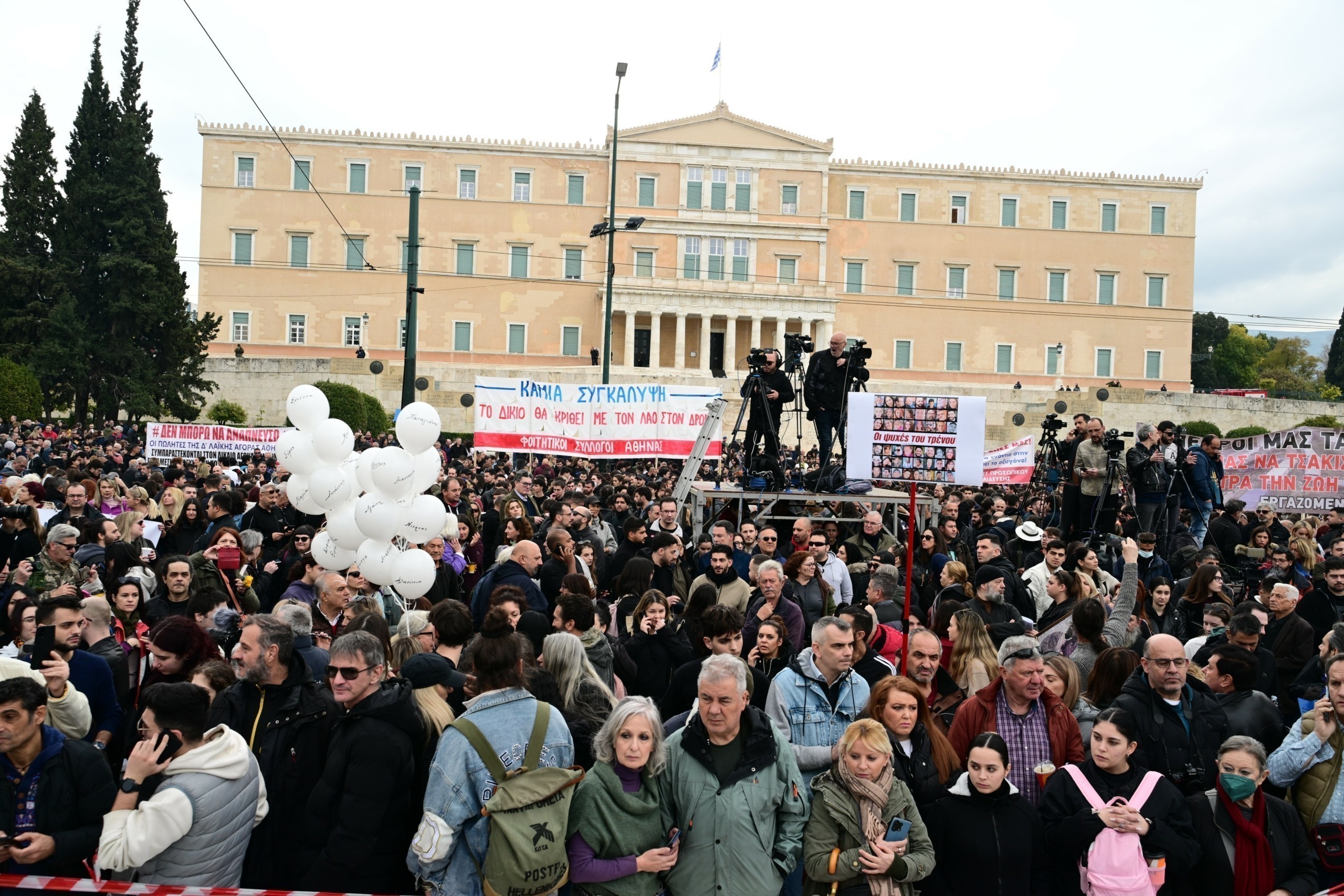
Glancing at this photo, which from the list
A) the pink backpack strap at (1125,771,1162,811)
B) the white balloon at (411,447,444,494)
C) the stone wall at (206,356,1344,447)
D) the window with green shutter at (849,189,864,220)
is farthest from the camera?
the window with green shutter at (849,189,864,220)

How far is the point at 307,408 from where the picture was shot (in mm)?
8383

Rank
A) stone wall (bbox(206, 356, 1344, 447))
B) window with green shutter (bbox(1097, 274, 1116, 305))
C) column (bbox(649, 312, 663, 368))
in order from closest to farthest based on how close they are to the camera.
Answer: stone wall (bbox(206, 356, 1344, 447)) < column (bbox(649, 312, 663, 368)) < window with green shutter (bbox(1097, 274, 1116, 305))

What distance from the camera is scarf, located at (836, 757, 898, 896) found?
3971mm

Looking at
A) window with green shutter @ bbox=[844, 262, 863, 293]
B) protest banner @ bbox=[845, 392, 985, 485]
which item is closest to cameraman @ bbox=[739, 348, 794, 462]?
protest banner @ bbox=[845, 392, 985, 485]

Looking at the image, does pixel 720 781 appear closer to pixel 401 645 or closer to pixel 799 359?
pixel 401 645

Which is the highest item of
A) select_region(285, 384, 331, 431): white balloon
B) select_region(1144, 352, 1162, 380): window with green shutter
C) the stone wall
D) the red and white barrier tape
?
select_region(1144, 352, 1162, 380): window with green shutter

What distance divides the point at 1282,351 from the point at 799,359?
74267 mm

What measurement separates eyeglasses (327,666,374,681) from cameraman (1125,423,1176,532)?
30.1 feet

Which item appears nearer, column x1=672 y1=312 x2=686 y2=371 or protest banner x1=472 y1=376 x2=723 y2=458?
protest banner x1=472 y1=376 x2=723 y2=458

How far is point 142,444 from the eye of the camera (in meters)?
22.5

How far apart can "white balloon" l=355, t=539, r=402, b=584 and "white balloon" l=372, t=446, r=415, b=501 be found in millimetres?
351

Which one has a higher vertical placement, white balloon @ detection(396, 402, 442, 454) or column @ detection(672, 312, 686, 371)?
column @ detection(672, 312, 686, 371)

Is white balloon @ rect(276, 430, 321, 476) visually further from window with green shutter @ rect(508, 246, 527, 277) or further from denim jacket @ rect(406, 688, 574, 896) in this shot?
window with green shutter @ rect(508, 246, 527, 277)

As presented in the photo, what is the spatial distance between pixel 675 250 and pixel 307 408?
4552cm
